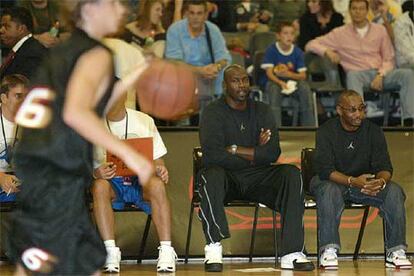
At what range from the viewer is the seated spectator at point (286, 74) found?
12242mm

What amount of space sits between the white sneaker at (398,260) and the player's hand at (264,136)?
161 cm

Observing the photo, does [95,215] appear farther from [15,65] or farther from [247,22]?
[247,22]

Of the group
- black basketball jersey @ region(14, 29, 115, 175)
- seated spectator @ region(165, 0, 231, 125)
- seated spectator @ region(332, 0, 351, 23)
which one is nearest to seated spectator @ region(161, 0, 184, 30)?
seated spectator @ region(165, 0, 231, 125)

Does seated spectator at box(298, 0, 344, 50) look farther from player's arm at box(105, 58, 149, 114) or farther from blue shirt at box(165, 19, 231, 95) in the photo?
player's arm at box(105, 58, 149, 114)

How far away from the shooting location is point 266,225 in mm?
10398

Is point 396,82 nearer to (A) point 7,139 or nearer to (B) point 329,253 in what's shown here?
(B) point 329,253

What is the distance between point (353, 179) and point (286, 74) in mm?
3054

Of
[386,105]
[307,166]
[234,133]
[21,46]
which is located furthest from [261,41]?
[21,46]

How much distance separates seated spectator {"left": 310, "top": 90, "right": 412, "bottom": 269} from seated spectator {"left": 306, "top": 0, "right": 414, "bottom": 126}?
2.46m

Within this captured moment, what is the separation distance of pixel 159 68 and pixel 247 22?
8145 mm

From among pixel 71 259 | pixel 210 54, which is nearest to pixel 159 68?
pixel 71 259

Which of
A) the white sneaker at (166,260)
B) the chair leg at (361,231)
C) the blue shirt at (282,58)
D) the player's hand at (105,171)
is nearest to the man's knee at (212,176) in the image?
the white sneaker at (166,260)

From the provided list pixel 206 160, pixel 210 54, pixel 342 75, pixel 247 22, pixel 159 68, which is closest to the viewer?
pixel 159 68

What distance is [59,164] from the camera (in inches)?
181
